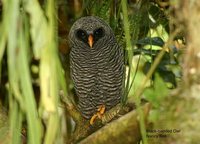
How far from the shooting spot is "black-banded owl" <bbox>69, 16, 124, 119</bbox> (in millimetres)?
2401

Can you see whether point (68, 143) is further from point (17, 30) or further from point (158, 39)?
point (17, 30)

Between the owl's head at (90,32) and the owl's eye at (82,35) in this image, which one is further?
the owl's eye at (82,35)

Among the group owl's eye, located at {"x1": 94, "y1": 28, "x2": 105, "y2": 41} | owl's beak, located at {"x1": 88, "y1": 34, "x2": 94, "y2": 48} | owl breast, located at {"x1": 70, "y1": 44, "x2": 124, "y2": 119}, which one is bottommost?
owl breast, located at {"x1": 70, "y1": 44, "x2": 124, "y2": 119}

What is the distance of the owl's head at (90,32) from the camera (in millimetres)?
2330

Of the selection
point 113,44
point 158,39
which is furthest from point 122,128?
point 113,44

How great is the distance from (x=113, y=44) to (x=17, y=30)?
1601 mm

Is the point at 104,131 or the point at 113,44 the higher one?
the point at 113,44

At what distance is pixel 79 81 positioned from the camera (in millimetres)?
2439

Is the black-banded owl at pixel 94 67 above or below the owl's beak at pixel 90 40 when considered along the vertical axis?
below

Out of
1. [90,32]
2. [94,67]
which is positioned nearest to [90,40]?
[90,32]

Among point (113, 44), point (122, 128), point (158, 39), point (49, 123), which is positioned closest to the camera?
point (49, 123)

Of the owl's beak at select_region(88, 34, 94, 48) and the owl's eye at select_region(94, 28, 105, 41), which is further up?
the owl's eye at select_region(94, 28, 105, 41)

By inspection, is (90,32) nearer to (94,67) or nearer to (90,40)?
(90,40)

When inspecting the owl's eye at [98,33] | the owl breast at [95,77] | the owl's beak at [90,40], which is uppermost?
the owl's eye at [98,33]
